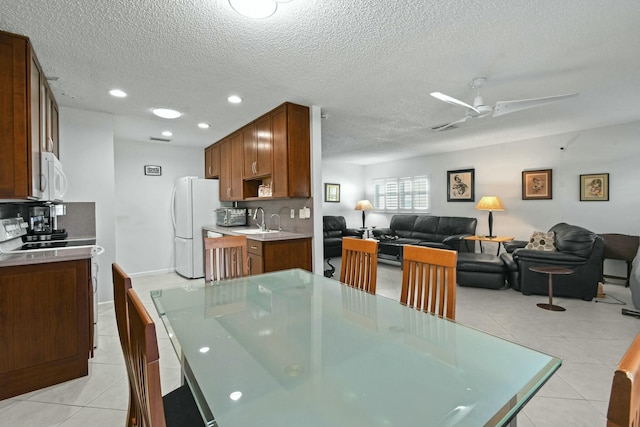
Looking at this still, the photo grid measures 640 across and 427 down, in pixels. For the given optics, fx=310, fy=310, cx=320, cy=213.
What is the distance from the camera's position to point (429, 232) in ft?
22.0

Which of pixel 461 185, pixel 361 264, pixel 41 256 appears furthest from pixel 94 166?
pixel 461 185

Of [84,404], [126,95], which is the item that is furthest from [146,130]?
[84,404]

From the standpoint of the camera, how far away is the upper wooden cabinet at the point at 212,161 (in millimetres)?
5414

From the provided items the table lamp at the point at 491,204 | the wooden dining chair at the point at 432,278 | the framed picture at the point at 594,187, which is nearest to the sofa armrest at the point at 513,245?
the table lamp at the point at 491,204

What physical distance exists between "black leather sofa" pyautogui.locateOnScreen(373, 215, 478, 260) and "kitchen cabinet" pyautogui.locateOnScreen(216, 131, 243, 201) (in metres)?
3.17

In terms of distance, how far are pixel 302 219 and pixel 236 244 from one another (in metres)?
1.39

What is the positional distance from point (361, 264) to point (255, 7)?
1769 millimetres

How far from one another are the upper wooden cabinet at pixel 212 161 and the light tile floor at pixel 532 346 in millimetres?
2311

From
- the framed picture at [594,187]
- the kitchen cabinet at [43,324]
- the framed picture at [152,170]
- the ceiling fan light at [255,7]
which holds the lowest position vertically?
the kitchen cabinet at [43,324]

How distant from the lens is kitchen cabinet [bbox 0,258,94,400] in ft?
6.57

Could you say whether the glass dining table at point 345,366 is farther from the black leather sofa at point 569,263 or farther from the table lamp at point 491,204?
the table lamp at point 491,204

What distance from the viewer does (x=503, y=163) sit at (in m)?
5.93

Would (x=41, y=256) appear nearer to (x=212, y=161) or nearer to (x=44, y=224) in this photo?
(x=44, y=224)

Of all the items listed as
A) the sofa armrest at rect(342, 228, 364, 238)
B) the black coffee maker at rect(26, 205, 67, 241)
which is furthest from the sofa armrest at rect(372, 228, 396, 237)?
the black coffee maker at rect(26, 205, 67, 241)
